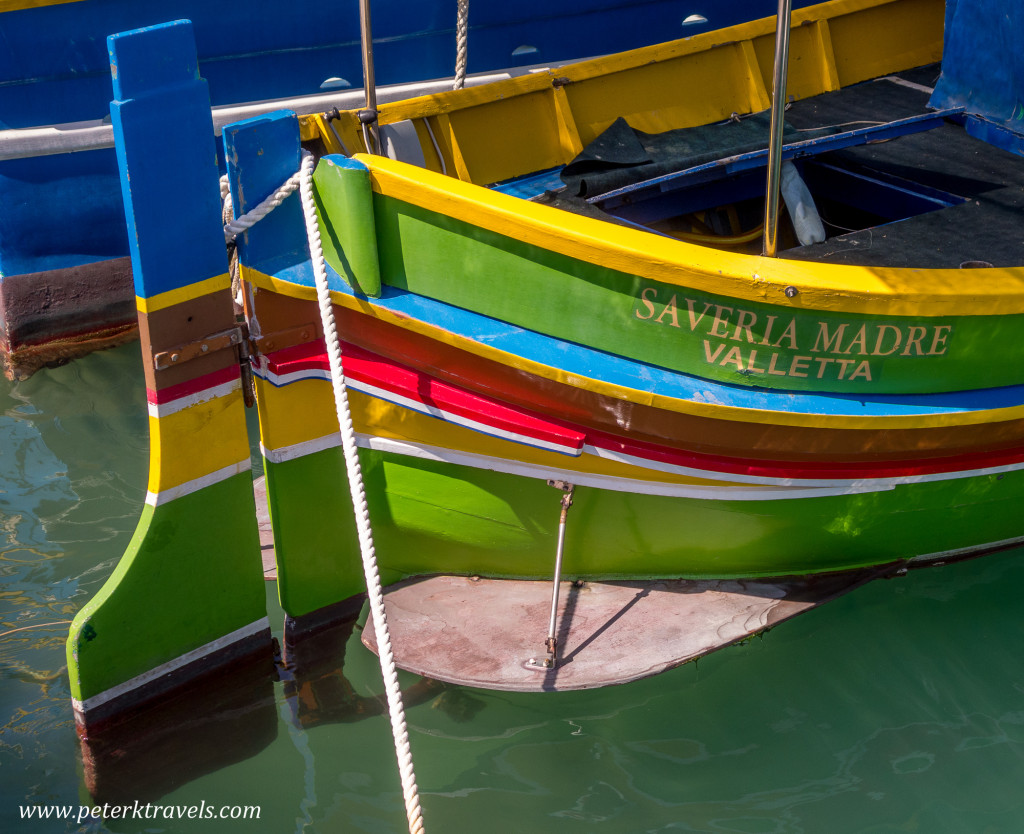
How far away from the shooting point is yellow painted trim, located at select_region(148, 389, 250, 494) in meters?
3.05

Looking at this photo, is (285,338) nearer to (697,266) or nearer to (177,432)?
(177,432)

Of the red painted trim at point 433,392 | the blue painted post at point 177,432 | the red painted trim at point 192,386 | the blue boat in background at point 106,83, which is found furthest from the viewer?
the blue boat in background at point 106,83

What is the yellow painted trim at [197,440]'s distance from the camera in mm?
3051

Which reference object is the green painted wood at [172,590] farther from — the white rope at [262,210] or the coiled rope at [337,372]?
the white rope at [262,210]

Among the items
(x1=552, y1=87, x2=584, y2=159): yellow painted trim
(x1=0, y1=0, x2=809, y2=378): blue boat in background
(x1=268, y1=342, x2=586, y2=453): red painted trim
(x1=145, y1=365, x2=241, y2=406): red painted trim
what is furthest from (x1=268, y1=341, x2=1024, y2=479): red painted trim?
(x1=0, y1=0, x2=809, y2=378): blue boat in background

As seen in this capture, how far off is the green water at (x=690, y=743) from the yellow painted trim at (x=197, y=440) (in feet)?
2.80

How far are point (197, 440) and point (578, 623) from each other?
1.30m

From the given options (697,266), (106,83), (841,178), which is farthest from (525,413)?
(106,83)

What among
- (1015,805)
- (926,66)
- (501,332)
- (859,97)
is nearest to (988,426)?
(1015,805)

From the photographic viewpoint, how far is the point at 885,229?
12.5 feet

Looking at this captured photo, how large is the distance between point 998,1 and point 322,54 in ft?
10.9

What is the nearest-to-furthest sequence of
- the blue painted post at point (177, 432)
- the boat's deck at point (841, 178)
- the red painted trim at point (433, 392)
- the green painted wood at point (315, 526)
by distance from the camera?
1. the blue painted post at point (177, 432)
2. the red painted trim at point (433, 392)
3. the green painted wood at point (315, 526)
4. the boat's deck at point (841, 178)

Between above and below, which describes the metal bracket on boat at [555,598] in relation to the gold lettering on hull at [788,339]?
below

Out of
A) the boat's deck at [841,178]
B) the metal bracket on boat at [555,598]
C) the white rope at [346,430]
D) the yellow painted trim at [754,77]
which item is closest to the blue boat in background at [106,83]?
the yellow painted trim at [754,77]
